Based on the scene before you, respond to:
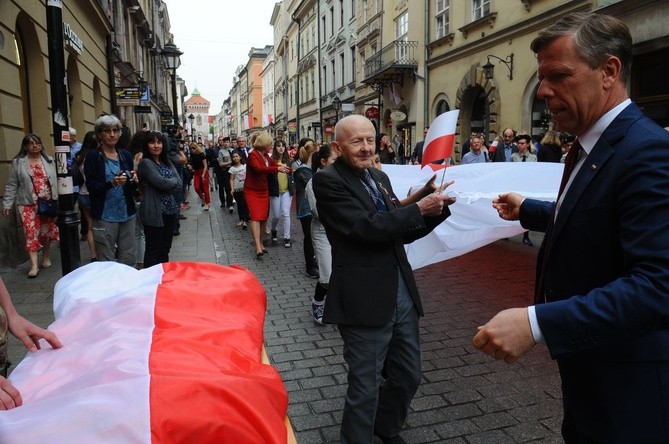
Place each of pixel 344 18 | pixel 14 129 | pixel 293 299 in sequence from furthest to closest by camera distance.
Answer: pixel 344 18
pixel 14 129
pixel 293 299

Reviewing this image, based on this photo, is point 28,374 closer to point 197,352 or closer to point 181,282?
point 197,352

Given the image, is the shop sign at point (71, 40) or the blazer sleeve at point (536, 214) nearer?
the blazer sleeve at point (536, 214)

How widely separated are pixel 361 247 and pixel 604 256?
1381mm

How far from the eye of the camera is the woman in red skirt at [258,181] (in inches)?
336

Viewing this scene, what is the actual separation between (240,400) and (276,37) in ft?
229

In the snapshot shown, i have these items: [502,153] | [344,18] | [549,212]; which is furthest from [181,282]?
[344,18]

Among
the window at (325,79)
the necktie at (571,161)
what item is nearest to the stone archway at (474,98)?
the necktie at (571,161)

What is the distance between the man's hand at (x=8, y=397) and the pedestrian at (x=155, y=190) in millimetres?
4492

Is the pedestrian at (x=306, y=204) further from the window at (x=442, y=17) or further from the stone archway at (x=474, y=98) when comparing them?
the window at (x=442, y=17)

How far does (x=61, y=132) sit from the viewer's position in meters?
5.12

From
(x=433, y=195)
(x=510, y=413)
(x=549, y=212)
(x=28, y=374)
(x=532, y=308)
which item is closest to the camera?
(x=532, y=308)

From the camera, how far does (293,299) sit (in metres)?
6.14

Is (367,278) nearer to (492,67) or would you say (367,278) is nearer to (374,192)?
(374,192)

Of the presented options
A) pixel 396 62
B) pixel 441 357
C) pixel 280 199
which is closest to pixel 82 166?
pixel 280 199
